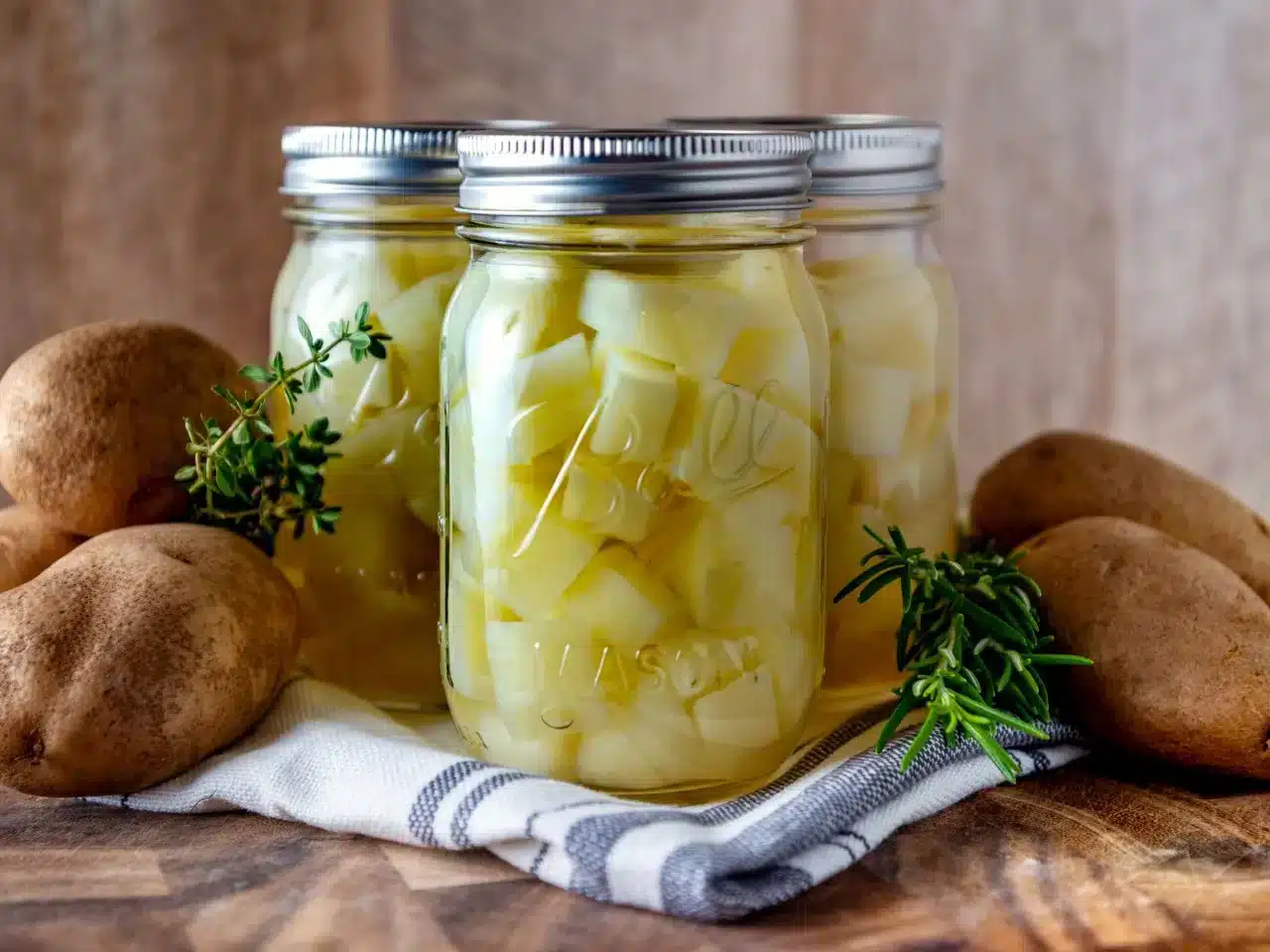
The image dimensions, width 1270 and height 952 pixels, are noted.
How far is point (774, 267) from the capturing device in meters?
0.85

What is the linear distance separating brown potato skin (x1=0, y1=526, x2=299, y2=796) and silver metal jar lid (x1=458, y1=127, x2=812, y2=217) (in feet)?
0.90

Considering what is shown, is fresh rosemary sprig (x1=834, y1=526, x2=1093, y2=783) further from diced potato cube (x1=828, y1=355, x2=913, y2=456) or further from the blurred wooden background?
the blurred wooden background

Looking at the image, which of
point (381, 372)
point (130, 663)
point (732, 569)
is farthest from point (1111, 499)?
point (130, 663)

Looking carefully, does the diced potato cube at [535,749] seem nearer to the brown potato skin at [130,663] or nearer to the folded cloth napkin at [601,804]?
the folded cloth napkin at [601,804]

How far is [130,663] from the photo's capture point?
84cm

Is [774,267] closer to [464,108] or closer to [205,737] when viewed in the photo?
[205,737]

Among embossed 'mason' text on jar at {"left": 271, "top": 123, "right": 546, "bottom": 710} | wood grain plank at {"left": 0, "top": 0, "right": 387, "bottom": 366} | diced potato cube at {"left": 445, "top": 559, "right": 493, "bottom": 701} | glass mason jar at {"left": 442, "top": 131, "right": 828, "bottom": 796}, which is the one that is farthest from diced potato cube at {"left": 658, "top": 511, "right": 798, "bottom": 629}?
wood grain plank at {"left": 0, "top": 0, "right": 387, "bottom": 366}

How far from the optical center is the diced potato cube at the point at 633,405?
2.61 ft

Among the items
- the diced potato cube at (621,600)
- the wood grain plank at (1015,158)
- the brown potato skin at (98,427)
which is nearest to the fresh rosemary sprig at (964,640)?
the diced potato cube at (621,600)

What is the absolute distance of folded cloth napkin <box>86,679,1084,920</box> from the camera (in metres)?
0.74

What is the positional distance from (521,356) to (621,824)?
0.24 meters

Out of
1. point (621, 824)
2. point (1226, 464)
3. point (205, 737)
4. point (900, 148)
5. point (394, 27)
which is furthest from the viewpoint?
point (1226, 464)

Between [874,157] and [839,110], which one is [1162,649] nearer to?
[874,157]

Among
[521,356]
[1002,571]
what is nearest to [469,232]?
[521,356]
